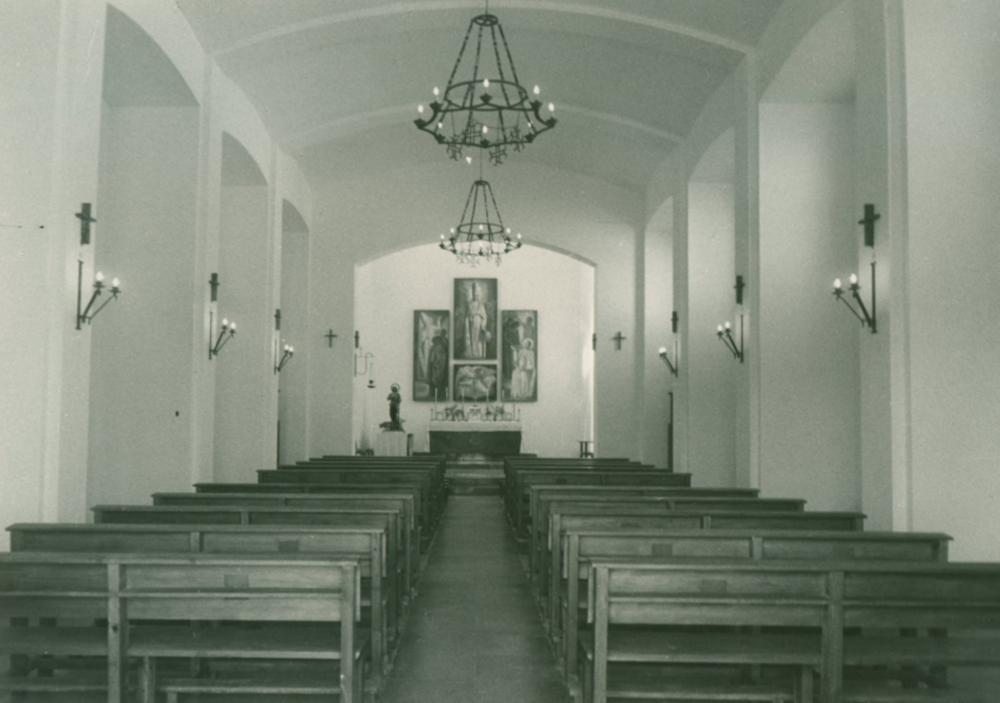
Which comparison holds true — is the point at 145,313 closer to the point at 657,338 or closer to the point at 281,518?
the point at 281,518

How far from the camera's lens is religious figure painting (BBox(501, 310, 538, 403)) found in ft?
64.4

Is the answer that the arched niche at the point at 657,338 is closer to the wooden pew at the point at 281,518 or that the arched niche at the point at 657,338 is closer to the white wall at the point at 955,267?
the white wall at the point at 955,267

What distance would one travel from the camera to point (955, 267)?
5938mm

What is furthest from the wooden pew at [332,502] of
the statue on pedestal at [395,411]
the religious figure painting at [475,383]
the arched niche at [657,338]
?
the religious figure painting at [475,383]

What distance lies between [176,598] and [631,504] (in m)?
3.39

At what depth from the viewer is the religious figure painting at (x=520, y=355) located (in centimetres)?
1962

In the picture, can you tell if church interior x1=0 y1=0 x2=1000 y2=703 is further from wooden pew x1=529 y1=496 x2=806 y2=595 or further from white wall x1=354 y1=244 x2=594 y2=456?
white wall x1=354 y1=244 x2=594 y2=456

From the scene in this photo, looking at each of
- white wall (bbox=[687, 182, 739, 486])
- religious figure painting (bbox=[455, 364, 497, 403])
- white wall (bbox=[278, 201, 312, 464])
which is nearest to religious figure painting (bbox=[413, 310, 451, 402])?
religious figure painting (bbox=[455, 364, 497, 403])

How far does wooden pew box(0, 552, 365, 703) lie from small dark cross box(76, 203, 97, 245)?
9.20 ft

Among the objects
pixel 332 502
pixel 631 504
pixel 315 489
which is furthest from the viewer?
pixel 315 489

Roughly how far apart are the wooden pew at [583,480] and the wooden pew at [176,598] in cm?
551

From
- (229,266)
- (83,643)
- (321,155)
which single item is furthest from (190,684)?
(321,155)

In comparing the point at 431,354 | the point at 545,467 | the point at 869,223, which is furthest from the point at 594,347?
the point at 869,223

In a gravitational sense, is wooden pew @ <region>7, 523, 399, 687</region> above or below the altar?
below
